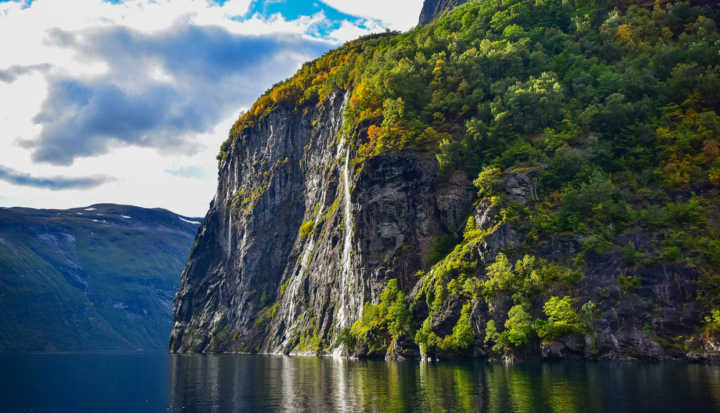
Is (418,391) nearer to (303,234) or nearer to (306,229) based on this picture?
(306,229)

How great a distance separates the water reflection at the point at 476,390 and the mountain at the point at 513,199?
11.8 metres

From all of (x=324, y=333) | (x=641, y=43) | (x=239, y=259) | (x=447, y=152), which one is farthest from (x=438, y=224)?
(x=239, y=259)

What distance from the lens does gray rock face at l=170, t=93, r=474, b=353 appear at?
98250 millimetres

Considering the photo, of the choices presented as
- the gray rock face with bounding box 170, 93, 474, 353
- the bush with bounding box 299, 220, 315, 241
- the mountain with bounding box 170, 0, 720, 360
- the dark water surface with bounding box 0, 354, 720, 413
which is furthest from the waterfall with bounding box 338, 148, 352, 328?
the dark water surface with bounding box 0, 354, 720, 413

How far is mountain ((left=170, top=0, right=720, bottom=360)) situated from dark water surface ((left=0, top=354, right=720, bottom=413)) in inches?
423

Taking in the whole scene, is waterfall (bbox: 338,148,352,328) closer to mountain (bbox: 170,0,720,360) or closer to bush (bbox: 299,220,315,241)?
mountain (bbox: 170,0,720,360)

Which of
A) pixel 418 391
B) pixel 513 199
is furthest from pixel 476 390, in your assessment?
pixel 513 199

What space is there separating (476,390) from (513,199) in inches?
1841

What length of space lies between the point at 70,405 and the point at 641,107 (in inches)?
3489

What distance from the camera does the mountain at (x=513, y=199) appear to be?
68.2 metres

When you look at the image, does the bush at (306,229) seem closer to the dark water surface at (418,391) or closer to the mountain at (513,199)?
the mountain at (513,199)

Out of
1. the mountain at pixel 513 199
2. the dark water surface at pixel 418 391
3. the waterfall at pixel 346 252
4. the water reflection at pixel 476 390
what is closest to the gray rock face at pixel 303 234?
the waterfall at pixel 346 252

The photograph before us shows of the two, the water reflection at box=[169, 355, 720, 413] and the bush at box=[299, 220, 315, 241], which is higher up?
the bush at box=[299, 220, 315, 241]

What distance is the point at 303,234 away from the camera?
146 metres
